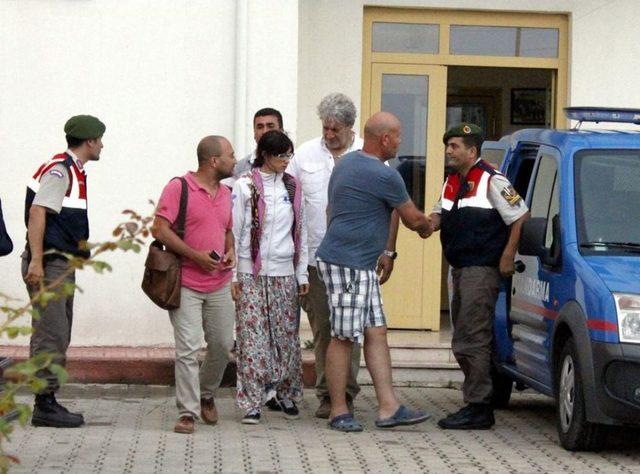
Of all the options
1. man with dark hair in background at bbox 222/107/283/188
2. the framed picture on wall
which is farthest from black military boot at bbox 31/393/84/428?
the framed picture on wall

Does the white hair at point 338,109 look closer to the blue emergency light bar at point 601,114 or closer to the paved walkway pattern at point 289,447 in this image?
the blue emergency light bar at point 601,114

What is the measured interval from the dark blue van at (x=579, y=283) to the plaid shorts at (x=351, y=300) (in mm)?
963

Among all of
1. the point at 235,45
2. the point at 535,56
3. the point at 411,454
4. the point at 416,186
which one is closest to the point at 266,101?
the point at 235,45

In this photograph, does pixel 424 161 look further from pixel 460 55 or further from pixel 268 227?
pixel 268 227

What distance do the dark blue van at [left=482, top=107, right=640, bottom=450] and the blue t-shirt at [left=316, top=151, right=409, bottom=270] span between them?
862 millimetres

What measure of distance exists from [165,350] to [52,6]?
286 centimetres

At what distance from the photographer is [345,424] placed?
920 cm

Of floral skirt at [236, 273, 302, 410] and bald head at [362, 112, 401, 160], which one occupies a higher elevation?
bald head at [362, 112, 401, 160]

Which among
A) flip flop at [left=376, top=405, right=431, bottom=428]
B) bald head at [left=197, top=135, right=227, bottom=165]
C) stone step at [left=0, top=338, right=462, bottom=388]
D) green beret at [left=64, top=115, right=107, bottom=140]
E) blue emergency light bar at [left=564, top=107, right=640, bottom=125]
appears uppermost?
blue emergency light bar at [left=564, top=107, right=640, bottom=125]

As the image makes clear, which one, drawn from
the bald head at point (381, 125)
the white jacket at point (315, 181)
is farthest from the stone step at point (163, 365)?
the bald head at point (381, 125)

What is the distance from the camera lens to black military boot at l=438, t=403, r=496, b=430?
9.38 metres

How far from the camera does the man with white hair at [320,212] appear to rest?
9.69m

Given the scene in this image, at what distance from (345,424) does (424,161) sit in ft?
14.2

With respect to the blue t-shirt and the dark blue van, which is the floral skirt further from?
the dark blue van
